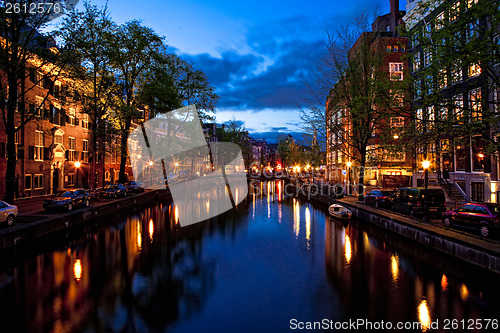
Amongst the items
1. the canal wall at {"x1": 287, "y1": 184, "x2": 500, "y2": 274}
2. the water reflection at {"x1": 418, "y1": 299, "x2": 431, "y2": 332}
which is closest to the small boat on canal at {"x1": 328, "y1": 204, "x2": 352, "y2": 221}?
the canal wall at {"x1": 287, "y1": 184, "x2": 500, "y2": 274}

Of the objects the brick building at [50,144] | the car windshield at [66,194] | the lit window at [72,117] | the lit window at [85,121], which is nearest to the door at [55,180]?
the brick building at [50,144]

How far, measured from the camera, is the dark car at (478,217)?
13.7 meters

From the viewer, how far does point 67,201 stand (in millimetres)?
22656

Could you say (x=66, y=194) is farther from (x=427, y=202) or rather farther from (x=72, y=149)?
(x=427, y=202)

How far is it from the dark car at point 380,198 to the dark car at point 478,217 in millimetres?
9088

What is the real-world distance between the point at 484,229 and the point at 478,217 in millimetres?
717

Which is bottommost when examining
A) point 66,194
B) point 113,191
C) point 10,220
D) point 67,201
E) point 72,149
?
point 10,220

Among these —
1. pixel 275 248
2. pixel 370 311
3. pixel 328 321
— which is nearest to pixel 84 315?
pixel 328 321

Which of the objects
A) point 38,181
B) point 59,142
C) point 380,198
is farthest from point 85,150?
point 380,198

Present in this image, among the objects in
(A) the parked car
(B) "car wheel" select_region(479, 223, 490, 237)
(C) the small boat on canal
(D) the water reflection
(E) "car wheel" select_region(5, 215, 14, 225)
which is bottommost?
(D) the water reflection

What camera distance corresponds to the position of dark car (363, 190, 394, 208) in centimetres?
2577

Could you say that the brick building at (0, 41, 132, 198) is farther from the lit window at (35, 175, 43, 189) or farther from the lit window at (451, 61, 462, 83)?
the lit window at (451, 61, 462, 83)

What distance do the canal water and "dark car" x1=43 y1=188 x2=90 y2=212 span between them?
5.25m

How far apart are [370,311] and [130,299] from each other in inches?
282
